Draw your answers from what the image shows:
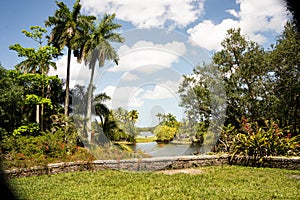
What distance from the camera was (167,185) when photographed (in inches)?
275

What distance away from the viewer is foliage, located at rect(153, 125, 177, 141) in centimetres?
1821

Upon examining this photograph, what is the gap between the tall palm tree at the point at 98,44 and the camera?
19.5 meters

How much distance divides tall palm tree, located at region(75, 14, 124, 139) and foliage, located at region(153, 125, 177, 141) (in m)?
4.78

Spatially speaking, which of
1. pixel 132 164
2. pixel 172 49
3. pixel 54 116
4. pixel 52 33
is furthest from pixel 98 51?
pixel 132 164

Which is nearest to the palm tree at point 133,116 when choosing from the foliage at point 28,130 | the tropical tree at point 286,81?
the foliage at point 28,130

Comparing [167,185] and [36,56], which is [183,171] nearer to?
[167,185]

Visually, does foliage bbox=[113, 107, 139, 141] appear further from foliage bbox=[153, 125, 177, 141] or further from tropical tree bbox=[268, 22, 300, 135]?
tropical tree bbox=[268, 22, 300, 135]

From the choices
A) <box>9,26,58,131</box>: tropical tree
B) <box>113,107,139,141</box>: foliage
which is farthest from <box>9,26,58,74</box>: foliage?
<box>113,107,139,141</box>: foliage

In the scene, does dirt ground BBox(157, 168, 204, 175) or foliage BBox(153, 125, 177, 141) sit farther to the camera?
foliage BBox(153, 125, 177, 141)

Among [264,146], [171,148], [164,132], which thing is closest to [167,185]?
[264,146]

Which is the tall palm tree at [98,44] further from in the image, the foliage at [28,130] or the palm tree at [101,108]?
the foliage at [28,130]

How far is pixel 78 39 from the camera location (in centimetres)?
1939

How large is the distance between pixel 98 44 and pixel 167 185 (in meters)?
14.9

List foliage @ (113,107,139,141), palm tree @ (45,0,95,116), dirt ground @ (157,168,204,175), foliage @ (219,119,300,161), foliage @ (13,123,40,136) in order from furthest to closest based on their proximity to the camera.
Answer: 1. palm tree @ (45,0,95,116)
2. foliage @ (113,107,139,141)
3. foliage @ (13,123,40,136)
4. foliage @ (219,119,300,161)
5. dirt ground @ (157,168,204,175)
